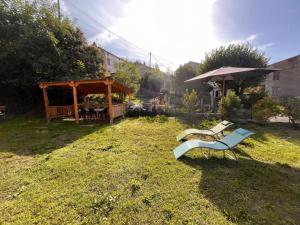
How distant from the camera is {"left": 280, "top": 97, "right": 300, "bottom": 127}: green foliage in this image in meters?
8.66

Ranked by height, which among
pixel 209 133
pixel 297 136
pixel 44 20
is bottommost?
pixel 297 136

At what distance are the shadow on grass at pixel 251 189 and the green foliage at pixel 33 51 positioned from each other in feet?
38.7

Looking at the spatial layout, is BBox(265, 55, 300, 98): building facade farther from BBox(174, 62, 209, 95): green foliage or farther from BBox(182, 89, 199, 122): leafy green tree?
BBox(182, 89, 199, 122): leafy green tree

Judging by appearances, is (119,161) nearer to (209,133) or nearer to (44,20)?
(209,133)

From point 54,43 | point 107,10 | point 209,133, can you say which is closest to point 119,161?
point 209,133

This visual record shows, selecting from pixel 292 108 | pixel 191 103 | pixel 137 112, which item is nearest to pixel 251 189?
pixel 292 108

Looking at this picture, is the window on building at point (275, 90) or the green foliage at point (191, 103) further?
the window on building at point (275, 90)

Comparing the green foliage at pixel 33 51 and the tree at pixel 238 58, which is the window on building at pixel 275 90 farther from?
the green foliage at pixel 33 51

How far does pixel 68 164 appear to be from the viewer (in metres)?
4.28

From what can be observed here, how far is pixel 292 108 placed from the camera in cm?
877

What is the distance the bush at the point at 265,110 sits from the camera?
Result: 9.17m

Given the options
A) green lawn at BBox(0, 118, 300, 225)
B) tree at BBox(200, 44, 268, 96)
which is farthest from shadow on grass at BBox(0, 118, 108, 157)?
tree at BBox(200, 44, 268, 96)

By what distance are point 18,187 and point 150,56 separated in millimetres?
40749

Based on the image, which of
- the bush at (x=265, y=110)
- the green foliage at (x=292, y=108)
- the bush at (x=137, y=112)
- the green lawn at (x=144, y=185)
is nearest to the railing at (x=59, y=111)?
the bush at (x=137, y=112)
